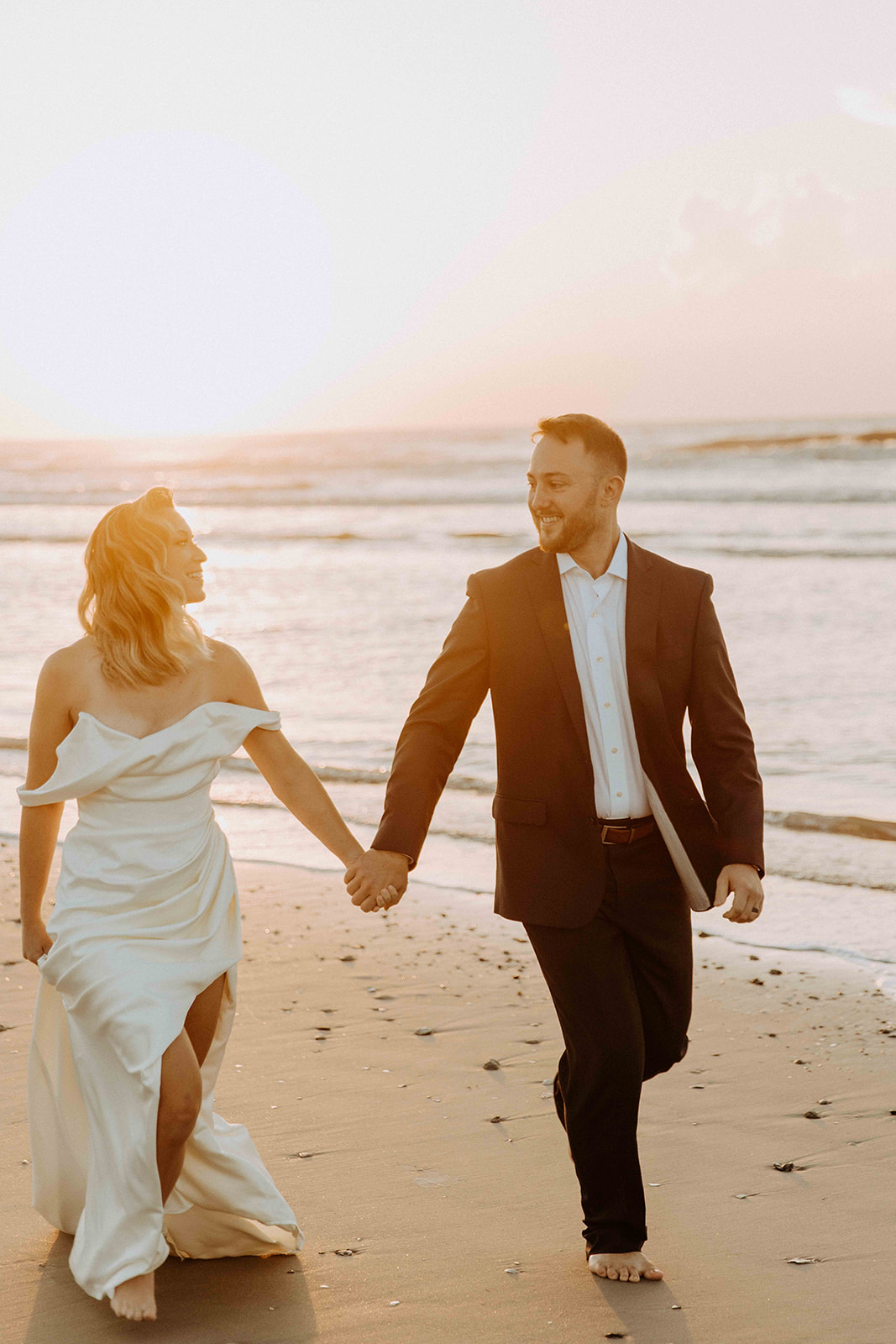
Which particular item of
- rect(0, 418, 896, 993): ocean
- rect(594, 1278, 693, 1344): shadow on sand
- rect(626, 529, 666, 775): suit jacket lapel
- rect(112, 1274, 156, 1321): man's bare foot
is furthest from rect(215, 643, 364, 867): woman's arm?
rect(0, 418, 896, 993): ocean

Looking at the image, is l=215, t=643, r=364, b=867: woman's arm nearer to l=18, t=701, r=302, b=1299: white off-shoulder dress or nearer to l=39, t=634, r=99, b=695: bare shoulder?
l=18, t=701, r=302, b=1299: white off-shoulder dress

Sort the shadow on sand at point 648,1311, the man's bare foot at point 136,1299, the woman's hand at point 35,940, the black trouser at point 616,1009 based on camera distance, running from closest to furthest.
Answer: the man's bare foot at point 136,1299
the shadow on sand at point 648,1311
the woman's hand at point 35,940
the black trouser at point 616,1009

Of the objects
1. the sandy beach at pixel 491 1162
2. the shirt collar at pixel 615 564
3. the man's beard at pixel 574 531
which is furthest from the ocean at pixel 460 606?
the man's beard at pixel 574 531

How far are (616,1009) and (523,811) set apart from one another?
51 cm

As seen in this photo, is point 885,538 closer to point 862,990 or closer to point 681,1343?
point 862,990

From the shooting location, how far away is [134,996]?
276 centimetres

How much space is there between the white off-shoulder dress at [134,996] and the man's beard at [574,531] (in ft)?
2.72

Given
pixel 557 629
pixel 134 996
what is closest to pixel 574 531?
pixel 557 629

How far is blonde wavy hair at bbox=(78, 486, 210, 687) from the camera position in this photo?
9.64ft

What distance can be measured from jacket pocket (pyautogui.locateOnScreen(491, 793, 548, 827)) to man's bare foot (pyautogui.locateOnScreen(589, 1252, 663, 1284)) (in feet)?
3.32

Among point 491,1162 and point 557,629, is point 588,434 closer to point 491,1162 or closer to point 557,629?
point 557,629

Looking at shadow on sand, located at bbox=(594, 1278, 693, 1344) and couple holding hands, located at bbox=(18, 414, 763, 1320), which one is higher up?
couple holding hands, located at bbox=(18, 414, 763, 1320)

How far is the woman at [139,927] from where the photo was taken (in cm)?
277

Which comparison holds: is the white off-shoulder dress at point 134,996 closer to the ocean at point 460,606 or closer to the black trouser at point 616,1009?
the black trouser at point 616,1009
